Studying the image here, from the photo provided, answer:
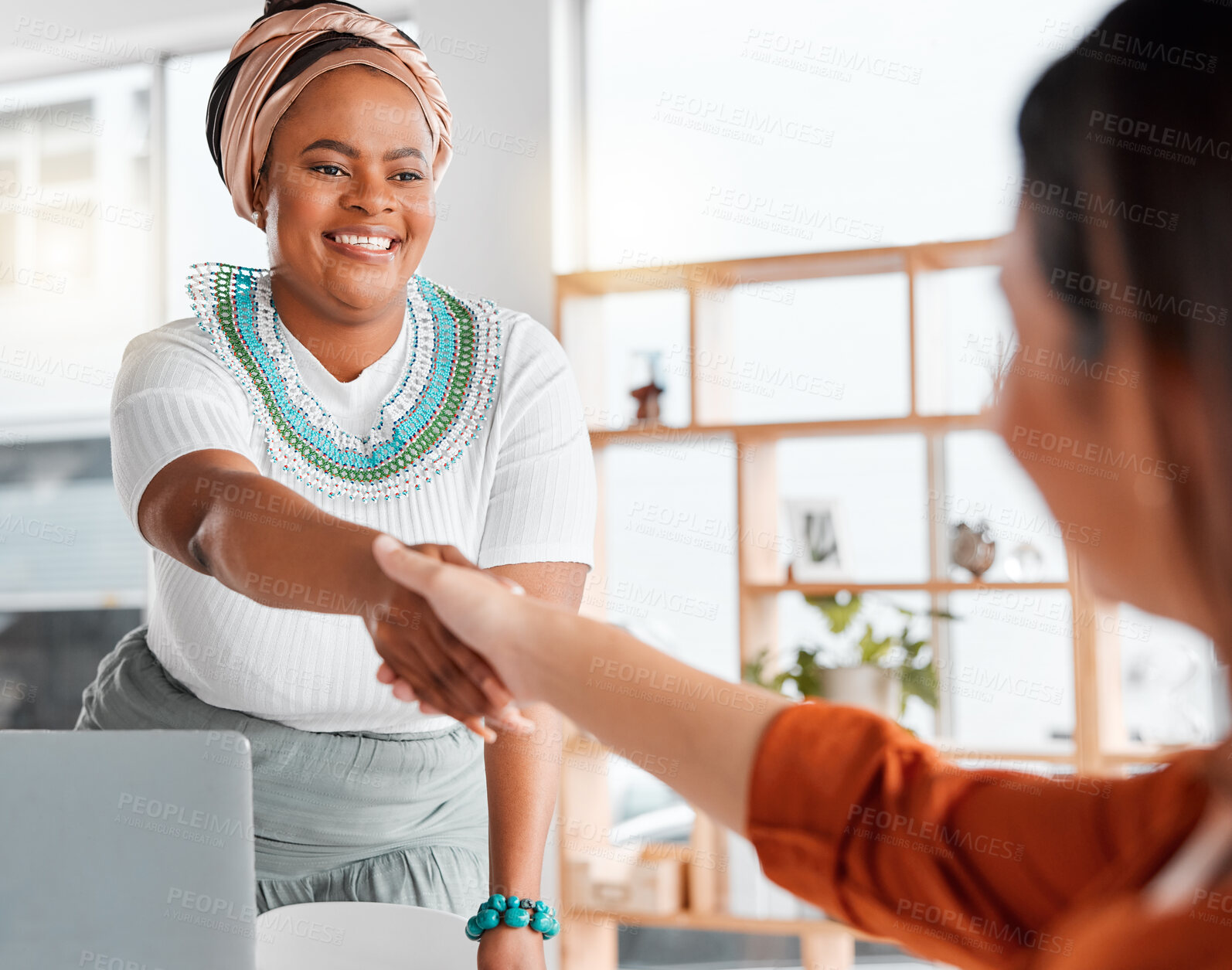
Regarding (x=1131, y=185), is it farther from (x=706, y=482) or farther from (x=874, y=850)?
(x=706, y=482)

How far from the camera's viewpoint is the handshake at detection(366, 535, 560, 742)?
3.07 ft

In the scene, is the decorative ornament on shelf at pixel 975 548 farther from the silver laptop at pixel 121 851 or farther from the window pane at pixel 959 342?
the silver laptop at pixel 121 851

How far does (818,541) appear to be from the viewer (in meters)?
3.14

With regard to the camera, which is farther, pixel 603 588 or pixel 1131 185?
pixel 603 588

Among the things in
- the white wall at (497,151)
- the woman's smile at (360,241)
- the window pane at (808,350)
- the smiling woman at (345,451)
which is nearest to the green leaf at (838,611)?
the window pane at (808,350)

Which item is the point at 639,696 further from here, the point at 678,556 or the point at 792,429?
the point at 678,556

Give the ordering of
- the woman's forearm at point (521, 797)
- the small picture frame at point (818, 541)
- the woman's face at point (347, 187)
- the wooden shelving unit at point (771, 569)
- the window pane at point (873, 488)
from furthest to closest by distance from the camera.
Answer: the window pane at point (873, 488)
the small picture frame at point (818, 541)
the wooden shelving unit at point (771, 569)
the woman's face at point (347, 187)
the woman's forearm at point (521, 797)

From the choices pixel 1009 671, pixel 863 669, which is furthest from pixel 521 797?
pixel 1009 671

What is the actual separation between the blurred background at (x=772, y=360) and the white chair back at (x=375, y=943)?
Answer: 1.89 metres

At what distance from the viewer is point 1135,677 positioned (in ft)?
9.53

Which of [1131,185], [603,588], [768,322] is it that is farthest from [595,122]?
[1131,185]

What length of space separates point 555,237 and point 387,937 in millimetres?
2580

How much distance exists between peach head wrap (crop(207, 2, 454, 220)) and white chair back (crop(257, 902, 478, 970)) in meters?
0.89

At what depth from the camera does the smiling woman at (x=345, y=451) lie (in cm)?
130
